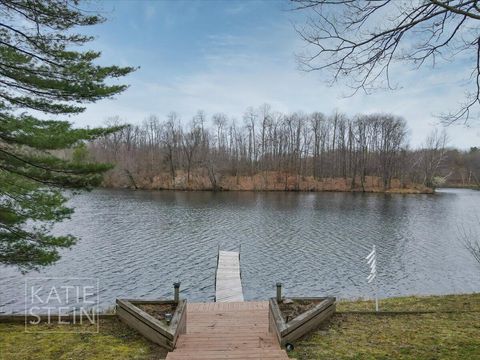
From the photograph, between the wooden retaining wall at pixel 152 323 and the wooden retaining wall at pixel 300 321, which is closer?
the wooden retaining wall at pixel 152 323

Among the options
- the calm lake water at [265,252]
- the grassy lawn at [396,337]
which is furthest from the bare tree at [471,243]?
the grassy lawn at [396,337]

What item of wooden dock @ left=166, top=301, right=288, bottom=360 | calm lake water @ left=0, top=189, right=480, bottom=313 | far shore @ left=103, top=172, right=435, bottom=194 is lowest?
calm lake water @ left=0, top=189, right=480, bottom=313

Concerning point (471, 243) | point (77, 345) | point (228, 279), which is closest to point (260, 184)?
point (471, 243)

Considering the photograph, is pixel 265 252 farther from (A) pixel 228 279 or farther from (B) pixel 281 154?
(B) pixel 281 154

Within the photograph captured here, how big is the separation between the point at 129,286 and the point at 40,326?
7852 millimetres

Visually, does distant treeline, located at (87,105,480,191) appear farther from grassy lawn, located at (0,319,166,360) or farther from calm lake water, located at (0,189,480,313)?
grassy lawn, located at (0,319,166,360)

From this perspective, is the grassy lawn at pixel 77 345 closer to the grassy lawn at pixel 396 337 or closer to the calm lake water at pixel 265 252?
the grassy lawn at pixel 396 337

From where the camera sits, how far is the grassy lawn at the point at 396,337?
484 centimetres

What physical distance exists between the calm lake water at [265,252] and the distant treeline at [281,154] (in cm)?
2575

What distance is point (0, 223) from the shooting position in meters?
7.64

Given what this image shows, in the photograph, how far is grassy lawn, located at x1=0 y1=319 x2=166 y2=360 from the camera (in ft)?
16.2

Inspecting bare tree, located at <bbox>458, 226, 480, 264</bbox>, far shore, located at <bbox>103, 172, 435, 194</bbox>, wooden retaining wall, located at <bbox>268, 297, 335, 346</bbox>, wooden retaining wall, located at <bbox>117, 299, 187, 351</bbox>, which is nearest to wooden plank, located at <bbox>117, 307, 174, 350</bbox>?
wooden retaining wall, located at <bbox>117, 299, 187, 351</bbox>

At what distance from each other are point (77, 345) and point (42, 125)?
15.6 ft

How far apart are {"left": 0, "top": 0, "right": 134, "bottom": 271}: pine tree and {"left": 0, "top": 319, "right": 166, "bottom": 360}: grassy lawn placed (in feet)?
7.87
